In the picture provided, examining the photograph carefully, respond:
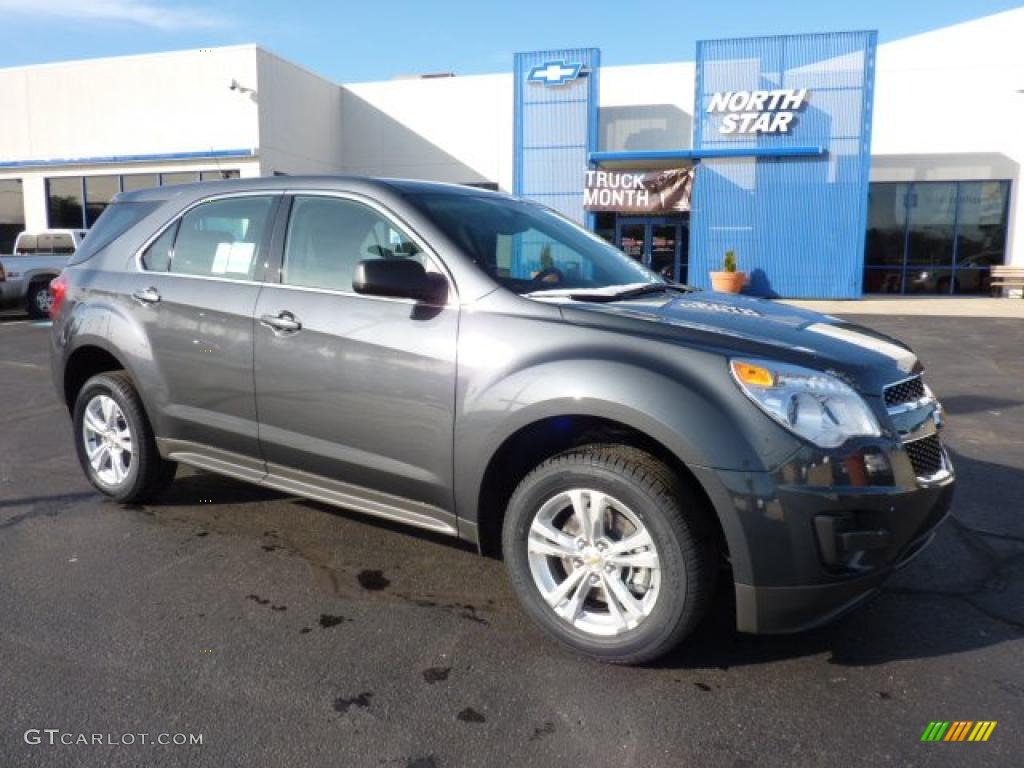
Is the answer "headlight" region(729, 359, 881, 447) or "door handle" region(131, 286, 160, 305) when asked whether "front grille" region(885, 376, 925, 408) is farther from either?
"door handle" region(131, 286, 160, 305)

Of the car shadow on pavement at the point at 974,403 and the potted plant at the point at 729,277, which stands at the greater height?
the potted plant at the point at 729,277

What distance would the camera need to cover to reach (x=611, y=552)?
9.41ft

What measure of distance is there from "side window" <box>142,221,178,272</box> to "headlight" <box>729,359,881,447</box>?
3.11m

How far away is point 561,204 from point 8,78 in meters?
18.3

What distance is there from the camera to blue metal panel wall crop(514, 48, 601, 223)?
2302cm

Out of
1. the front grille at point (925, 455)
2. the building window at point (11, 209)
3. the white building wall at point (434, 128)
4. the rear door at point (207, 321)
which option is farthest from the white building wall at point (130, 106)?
the front grille at point (925, 455)

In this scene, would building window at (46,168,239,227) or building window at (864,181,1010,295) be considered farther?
building window at (46,168,239,227)

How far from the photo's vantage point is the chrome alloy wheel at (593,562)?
111 inches

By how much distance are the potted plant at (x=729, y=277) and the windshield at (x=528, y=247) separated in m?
17.4

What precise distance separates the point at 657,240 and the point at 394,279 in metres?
22.4

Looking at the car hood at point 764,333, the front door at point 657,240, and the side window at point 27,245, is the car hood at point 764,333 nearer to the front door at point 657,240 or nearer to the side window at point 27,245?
the side window at point 27,245

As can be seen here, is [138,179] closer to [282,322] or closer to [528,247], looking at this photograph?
[282,322]

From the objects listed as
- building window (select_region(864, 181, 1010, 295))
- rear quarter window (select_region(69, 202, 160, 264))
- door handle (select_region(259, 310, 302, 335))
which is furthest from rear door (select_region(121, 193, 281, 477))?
building window (select_region(864, 181, 1010, 295))

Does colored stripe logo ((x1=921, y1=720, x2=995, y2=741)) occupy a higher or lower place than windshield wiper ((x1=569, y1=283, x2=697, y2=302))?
lower
